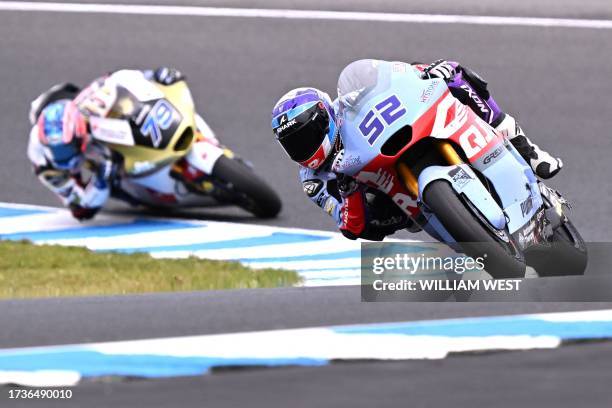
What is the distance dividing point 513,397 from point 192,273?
3.98 m

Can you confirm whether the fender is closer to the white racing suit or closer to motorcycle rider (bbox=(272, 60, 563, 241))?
motorcycle rider (bbox=(272, 60, 563, 241))

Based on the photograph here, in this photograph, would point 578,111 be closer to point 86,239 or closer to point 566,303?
point 86,239

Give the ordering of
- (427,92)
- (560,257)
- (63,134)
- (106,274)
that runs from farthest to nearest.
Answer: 1. (63,134)
2. (106,274)
3. (560,257)
4. (427,92)

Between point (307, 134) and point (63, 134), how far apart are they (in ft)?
12.8

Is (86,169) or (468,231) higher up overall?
(86,169)

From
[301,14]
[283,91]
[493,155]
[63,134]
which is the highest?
[301,14]

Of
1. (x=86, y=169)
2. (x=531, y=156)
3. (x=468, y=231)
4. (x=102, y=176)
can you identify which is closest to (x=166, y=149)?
(x=102, y=176)

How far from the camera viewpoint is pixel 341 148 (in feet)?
23.0

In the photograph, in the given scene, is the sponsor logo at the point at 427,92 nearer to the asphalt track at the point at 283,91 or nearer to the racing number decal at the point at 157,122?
the asphalt track at the point at 283,91

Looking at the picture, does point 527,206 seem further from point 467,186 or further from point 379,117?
point 379,117

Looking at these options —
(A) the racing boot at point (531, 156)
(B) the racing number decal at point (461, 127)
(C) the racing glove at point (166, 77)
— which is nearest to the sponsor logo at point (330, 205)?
(B) the racing number decal at point (461, 127)

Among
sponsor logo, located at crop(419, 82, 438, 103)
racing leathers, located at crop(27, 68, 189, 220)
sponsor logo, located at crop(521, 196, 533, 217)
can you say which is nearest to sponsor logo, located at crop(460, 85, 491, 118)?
sponsor logo, located at crop(419, 82, 438, 103)

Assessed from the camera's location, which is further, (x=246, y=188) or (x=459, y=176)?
(x=246, y=188)

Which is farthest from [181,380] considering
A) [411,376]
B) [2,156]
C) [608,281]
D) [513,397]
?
[2,156]
